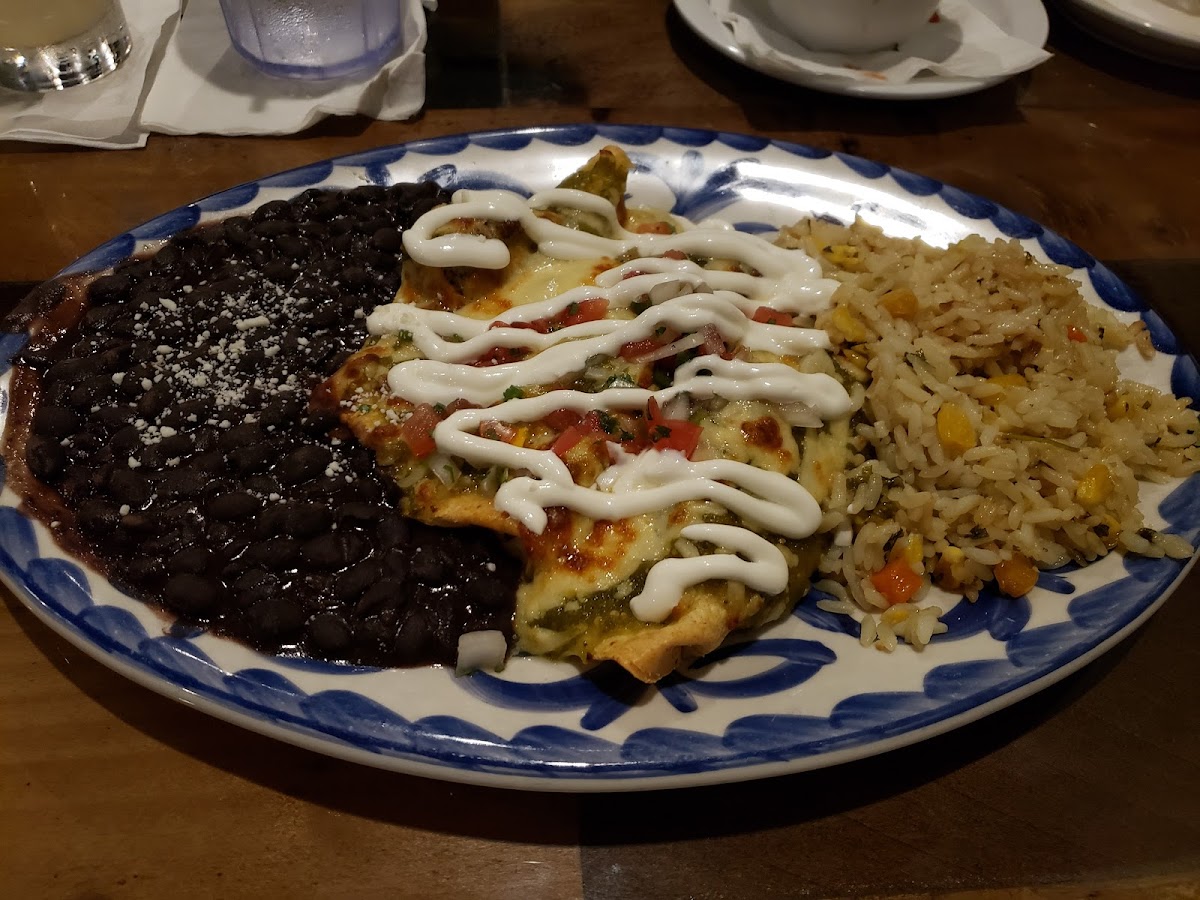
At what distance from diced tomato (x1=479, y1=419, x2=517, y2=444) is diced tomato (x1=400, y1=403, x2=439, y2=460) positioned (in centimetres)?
12

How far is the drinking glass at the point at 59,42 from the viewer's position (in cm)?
342

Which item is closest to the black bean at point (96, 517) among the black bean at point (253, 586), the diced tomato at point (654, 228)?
the black bean at point (253, 586)

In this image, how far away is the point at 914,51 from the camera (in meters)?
3.98

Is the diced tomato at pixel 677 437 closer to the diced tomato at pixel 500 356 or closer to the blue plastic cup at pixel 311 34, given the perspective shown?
the diced tomato at pixel 500 356

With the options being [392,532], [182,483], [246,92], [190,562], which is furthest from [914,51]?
[190,562]

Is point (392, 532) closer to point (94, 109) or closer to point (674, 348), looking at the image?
point (674, 348)

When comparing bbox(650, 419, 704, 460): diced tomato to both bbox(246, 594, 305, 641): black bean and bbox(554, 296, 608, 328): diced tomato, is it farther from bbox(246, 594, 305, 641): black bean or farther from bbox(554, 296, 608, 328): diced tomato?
bbox(246, 594, 305, 641): black bean

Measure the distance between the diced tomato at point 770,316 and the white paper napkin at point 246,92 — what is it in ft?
6.82

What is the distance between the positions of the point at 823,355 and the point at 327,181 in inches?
68.0

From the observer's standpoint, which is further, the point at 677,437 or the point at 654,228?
the point at 654,228

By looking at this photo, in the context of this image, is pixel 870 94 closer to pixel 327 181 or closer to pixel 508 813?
pixel 327 181

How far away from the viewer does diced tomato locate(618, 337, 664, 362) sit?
87.0 inches

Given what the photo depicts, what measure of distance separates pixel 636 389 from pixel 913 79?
2.57 meters

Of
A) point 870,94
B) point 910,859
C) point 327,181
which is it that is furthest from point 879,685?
point 870,94
